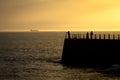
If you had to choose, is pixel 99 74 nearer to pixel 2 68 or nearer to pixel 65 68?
pixel 65 68

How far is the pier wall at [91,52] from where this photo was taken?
5441 centimetres

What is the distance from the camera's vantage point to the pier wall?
54.4 m

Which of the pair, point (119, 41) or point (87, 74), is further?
point (119, 41)

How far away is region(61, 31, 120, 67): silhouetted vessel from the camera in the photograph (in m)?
54.4

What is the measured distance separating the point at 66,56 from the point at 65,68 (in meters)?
6.31

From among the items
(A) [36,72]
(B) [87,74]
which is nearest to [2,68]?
(A) [36,72]

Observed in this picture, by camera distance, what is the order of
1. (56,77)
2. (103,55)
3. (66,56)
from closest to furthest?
(56,77) → (103,55) → (66,56)

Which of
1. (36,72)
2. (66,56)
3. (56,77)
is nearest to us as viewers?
(56,77)

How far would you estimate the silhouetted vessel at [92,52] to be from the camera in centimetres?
5442

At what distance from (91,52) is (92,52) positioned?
209 millimetres

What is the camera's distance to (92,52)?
57.5 m

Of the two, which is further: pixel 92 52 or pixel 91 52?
pixel 91 52

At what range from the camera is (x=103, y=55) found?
55.9 meters

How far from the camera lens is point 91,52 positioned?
57.6 metres
